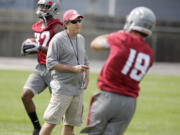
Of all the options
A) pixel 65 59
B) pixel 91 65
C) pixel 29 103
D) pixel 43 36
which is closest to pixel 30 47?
pixel 43 36

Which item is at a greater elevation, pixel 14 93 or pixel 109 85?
pixel 109 85

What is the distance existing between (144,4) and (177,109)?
71.3ft

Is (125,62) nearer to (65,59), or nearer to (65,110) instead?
(65,59)

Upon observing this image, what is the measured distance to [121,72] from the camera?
573cm

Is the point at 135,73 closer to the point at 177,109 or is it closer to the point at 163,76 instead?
the point at 177,109

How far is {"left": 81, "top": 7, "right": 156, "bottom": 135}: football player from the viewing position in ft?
18.7

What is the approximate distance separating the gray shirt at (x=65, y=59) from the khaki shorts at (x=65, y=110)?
9cm

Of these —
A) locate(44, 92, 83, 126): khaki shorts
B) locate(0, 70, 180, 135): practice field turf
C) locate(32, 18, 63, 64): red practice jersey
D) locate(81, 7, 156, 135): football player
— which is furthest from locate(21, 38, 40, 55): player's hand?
locate(81, 7, 156, 135): football player

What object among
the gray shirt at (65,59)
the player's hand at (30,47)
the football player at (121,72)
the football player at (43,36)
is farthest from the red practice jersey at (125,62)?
the football player at (43,36)

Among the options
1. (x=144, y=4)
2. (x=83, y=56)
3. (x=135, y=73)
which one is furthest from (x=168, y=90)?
(x=144, y=4)

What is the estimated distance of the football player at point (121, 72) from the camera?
5703mm

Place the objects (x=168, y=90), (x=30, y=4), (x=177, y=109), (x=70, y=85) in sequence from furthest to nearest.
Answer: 1. (x=30, y=4)
2. (x=168, y=90)
3. (x=177, y=109)
4. (x=70, y=85)

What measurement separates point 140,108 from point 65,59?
233 inches

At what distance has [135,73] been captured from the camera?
5738 millimetres
